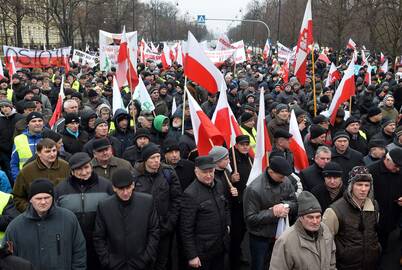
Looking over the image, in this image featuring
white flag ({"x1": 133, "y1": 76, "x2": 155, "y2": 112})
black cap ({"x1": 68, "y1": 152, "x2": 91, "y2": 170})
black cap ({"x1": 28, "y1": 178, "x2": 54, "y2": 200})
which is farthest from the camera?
white flag ({"x1": 133, "y1": 76, "x2": 155, "y2": 112})

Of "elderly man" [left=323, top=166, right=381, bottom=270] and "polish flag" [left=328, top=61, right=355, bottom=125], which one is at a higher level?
"polish flag" [left=328, top=61, right=355, bottom=125]

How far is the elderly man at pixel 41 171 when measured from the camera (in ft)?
15.2

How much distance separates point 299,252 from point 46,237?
207 centimetres

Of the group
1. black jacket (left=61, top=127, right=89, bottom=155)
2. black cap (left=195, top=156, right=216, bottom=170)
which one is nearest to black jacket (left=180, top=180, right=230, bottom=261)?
black cap (left=195, top=156, right=216, bottom=170)

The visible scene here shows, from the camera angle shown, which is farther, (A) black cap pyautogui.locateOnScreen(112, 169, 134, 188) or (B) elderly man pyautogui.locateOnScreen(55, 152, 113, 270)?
(B) elderly man pyautogui.locateOnScreen(55, 152, 113, 270)

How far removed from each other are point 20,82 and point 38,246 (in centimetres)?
930

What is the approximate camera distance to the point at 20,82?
12.0 metres

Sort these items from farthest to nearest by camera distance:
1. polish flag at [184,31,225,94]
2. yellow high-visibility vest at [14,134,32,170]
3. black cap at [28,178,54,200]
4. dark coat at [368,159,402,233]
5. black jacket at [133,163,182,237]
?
1. polish flag at [184,31,225,94]
2. yellow high-visibility vest at [14,134,32,170]
3. dark coat at [368,159,402,233]
4. black jacket at [133,163,182,237]
5. black cap at [28,178,54,200]

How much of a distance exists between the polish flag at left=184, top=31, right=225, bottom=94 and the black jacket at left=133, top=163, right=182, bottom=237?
196cm

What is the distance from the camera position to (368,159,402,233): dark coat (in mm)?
5184

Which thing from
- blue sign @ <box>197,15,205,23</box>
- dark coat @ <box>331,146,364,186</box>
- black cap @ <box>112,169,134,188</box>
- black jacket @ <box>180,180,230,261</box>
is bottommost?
black jacket @ <box>180,180,230,261</box>

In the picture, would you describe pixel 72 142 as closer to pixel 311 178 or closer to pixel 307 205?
pixel 311 178

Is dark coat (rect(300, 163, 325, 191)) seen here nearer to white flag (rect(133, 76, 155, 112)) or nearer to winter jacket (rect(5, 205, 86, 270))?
→ winter jacket (rect(5, 205, 86, 270))

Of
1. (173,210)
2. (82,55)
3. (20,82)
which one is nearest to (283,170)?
(173,210)
